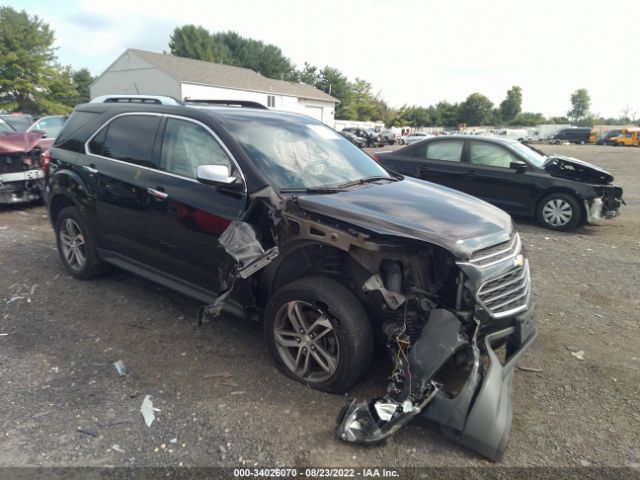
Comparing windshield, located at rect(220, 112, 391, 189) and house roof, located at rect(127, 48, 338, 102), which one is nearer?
windshield, located at rect(220, 112, 391, 189)

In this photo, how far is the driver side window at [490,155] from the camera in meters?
8.41

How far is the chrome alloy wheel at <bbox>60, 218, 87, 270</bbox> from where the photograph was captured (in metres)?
4.95

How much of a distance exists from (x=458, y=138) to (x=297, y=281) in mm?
6942

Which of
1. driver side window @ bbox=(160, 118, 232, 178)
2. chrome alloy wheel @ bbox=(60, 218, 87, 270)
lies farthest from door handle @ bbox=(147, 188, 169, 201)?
chrome alloy wheel @ bbox=(60, 218, 87, 270)

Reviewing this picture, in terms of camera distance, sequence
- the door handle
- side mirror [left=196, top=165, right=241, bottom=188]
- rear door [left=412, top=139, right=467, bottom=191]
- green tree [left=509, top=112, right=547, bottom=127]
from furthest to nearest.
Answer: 1. green tree [left=509, top=112, right=547, bottom=127]
2. rear door [left=412, top=139, right=467, bottom=191]
3. the door handle
4. side mirror [left=196, top=165, right=241, bottom=188]

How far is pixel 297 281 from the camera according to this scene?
3.14m

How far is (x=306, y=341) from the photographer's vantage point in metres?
3.14

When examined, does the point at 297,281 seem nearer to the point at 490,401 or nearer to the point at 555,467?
the point at 490,401

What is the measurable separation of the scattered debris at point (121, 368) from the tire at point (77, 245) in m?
1.73

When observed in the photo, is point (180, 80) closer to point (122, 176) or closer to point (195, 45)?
point (195, 45)

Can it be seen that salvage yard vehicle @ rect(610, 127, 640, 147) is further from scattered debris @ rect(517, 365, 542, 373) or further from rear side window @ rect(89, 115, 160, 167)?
rear side window @ rect(89, 115, 160, 167)

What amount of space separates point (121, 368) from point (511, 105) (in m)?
94.6

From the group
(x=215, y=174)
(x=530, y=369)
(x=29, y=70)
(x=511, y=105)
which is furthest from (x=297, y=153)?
(x=511, y=105)

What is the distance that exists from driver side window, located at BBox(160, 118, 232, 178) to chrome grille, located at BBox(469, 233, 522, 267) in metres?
1.92
